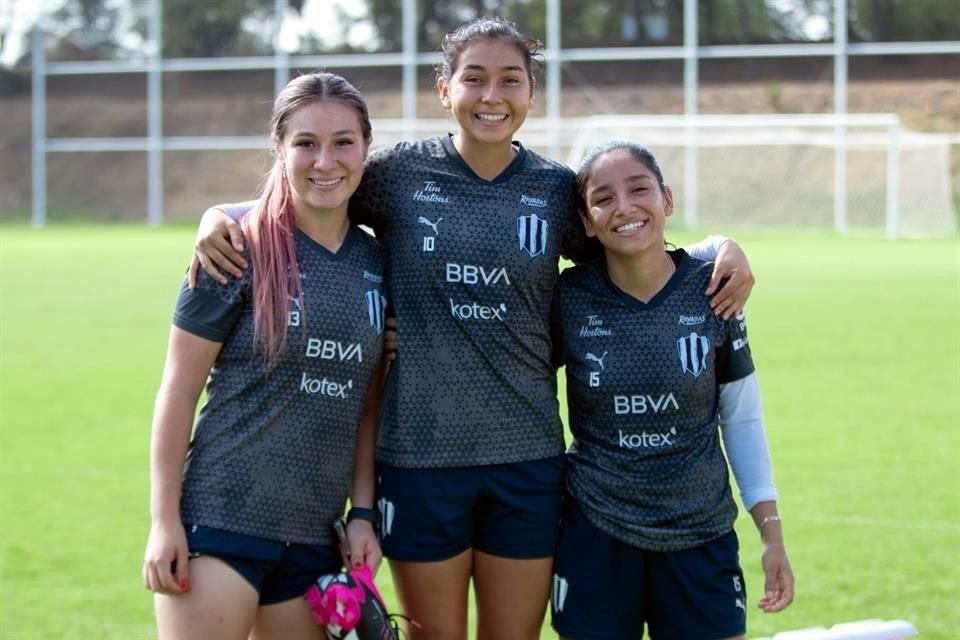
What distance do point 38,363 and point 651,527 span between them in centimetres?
971

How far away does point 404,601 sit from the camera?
12.4 feet

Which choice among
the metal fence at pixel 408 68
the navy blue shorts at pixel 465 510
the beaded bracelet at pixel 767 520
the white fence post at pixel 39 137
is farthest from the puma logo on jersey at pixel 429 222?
the white fence post at pixel 39 137

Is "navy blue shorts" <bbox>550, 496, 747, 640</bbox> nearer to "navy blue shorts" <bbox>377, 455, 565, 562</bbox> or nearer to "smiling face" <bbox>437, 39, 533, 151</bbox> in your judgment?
"navy blue shorts" <bbox>377, 455, 565, 562</bbox>

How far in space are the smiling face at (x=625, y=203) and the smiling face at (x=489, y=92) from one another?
0.84 ft

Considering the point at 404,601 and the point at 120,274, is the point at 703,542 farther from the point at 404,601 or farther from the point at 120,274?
the point at 120,274

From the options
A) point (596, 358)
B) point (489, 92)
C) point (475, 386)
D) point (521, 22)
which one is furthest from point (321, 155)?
point (521, 22)

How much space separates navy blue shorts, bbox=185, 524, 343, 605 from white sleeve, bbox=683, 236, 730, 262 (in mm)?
1160

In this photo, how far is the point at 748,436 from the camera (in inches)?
146

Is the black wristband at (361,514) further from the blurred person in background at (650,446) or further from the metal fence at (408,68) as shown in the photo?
the metal fence at (408,68)

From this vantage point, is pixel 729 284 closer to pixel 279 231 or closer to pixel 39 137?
pixel 279 231

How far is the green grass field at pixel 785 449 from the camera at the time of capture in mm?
5668

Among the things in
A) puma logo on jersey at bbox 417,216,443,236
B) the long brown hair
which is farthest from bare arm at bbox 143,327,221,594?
puma logo on jersey at bbox 417,216,443,236

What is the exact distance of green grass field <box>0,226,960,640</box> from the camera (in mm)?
5668

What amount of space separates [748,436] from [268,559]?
47.8 inches
